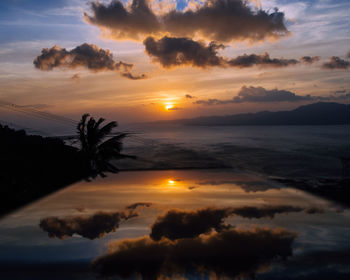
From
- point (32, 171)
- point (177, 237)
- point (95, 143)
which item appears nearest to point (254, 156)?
point (95, 143)

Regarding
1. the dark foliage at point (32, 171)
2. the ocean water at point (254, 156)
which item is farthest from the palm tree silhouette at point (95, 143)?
the ocean water at point (254, 156)

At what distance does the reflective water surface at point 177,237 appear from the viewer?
415 cm

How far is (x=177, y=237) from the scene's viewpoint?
5402mm

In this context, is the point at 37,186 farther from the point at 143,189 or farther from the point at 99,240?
the point at 99,240

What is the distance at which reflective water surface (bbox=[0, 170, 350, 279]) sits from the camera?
4152mm

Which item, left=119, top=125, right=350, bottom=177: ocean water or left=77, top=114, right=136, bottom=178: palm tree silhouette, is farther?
left=119, top=125, right=350, bottom=177: ocean water

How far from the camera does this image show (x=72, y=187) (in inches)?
405

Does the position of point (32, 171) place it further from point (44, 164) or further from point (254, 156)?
point (254, 156)

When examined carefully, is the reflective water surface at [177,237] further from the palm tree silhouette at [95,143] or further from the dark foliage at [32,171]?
the palm tree silhouette at [95,143]

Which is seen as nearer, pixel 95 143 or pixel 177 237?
pixel 177 237

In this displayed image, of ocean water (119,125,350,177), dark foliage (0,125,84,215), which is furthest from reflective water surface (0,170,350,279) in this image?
ocean water (119,125,350,177)

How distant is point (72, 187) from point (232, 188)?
6118mm

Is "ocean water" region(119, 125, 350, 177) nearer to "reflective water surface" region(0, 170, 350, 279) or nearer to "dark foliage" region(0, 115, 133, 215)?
"dark foliage" region(0, 115, 133, 215)

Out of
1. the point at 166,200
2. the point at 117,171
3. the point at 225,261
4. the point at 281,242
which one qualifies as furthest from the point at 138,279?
the point at 117,171
